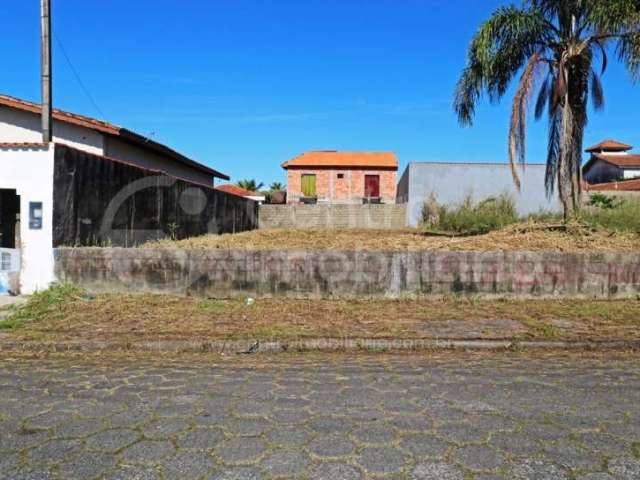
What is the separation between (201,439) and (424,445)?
126 centimetres

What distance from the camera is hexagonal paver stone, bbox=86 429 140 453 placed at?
254cm

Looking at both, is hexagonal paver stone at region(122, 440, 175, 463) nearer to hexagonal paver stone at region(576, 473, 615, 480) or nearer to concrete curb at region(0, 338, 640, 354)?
hexagonal paver stone at region(576, 473, 615, 480)

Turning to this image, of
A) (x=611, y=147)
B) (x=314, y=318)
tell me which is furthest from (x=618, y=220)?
(x=611, y=147)

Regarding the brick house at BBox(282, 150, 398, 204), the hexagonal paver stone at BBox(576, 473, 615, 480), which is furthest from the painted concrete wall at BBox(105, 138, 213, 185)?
the hexagonal paver stone at BBox(576, 473, 615, 480)

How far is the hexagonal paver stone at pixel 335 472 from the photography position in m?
2.24

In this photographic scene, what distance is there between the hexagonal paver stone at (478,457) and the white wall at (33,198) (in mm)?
6919

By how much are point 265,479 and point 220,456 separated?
0.34m

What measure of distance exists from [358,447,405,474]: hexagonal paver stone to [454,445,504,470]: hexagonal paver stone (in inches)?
12.2

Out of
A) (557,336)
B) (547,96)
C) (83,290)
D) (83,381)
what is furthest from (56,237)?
(547,96)

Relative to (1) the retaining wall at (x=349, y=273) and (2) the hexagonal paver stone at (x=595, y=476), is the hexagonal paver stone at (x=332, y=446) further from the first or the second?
(1) the retaining wall at (x=349, y=273)

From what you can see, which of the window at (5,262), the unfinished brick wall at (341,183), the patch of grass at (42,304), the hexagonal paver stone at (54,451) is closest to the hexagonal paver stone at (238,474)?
the hexagonal paver stone at (54,451)

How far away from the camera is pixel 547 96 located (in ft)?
32.2

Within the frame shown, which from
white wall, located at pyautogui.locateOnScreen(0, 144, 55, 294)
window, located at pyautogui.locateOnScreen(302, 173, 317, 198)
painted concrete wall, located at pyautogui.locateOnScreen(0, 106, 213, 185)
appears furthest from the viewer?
window, located at pyautogui.locateOnScreen(302, 173, 317, 198)

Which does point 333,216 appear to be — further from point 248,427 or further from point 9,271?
point 248,427
